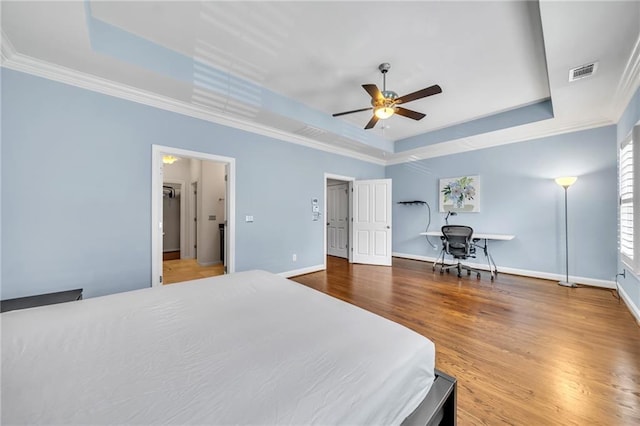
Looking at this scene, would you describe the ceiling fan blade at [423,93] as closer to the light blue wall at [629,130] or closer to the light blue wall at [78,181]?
the light blue wall at [629,130]

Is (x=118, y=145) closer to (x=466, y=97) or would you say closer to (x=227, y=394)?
(x=227, y=394)

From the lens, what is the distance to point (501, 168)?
15.7 feet

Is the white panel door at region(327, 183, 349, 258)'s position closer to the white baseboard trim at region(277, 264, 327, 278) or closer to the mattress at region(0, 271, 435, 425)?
the white baseboard trim at region(277, 264, 327, 278)

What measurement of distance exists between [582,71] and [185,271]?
653 centimetres

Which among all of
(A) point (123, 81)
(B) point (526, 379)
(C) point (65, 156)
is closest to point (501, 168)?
(B) point (526, 379)

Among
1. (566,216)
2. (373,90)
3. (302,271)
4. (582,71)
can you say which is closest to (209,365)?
(373,90)

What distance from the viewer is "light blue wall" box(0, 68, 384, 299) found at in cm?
228

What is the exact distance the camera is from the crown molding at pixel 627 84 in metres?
2.27

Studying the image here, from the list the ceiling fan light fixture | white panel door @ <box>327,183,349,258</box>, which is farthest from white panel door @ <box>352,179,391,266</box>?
the ceiling fan light fixture

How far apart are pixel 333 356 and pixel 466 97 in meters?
4.12

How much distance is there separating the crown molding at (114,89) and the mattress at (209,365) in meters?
2.47

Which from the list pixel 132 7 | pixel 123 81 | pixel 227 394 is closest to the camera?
pixel 227 394

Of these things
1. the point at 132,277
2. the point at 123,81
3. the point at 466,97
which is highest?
the point at 466,97

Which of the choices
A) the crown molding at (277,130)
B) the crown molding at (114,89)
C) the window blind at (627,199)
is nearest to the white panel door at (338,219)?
the crown molding at (277,130)
